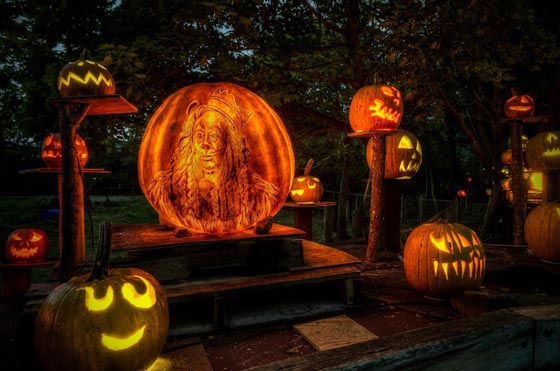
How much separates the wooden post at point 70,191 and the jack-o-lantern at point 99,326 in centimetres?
113

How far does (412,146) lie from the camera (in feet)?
19.6

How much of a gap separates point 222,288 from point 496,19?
18.1 feet

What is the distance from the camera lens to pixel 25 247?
19.3 feet

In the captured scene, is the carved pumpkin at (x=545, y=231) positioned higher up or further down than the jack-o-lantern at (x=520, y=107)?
further down

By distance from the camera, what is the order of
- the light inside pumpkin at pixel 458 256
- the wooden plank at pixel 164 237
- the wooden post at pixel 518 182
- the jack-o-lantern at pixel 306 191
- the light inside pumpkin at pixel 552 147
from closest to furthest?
the wooden plank at pixel 164 237, the light inside pumpkin at pixel 458 256, the light inside pumpkin at pixel 552 147, the wooden post at pixel 518 182, the jack-o-lantern at pixel 306 191

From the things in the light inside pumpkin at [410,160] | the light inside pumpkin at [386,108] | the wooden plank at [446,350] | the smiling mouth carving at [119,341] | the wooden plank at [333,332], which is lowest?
the wooden plank at [333,332]

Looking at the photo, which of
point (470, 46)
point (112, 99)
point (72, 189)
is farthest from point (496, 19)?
point (72, 189)

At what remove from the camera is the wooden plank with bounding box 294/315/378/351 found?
2.66m

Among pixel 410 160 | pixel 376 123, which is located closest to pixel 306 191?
pixel 410 160

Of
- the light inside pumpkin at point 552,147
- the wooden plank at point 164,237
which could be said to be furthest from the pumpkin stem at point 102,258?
the light inside pumpkin at point 552,147

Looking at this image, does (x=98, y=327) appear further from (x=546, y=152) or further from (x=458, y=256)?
(x=546, y=152)

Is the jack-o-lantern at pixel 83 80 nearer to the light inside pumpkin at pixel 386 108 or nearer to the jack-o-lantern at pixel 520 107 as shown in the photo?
the light inside pumpkin at pixel 386 108

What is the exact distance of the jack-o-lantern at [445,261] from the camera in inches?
134

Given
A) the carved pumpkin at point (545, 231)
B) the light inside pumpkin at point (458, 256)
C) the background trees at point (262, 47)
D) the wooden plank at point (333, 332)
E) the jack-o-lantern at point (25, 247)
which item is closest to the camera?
the wooden plank at point (333, 332)
